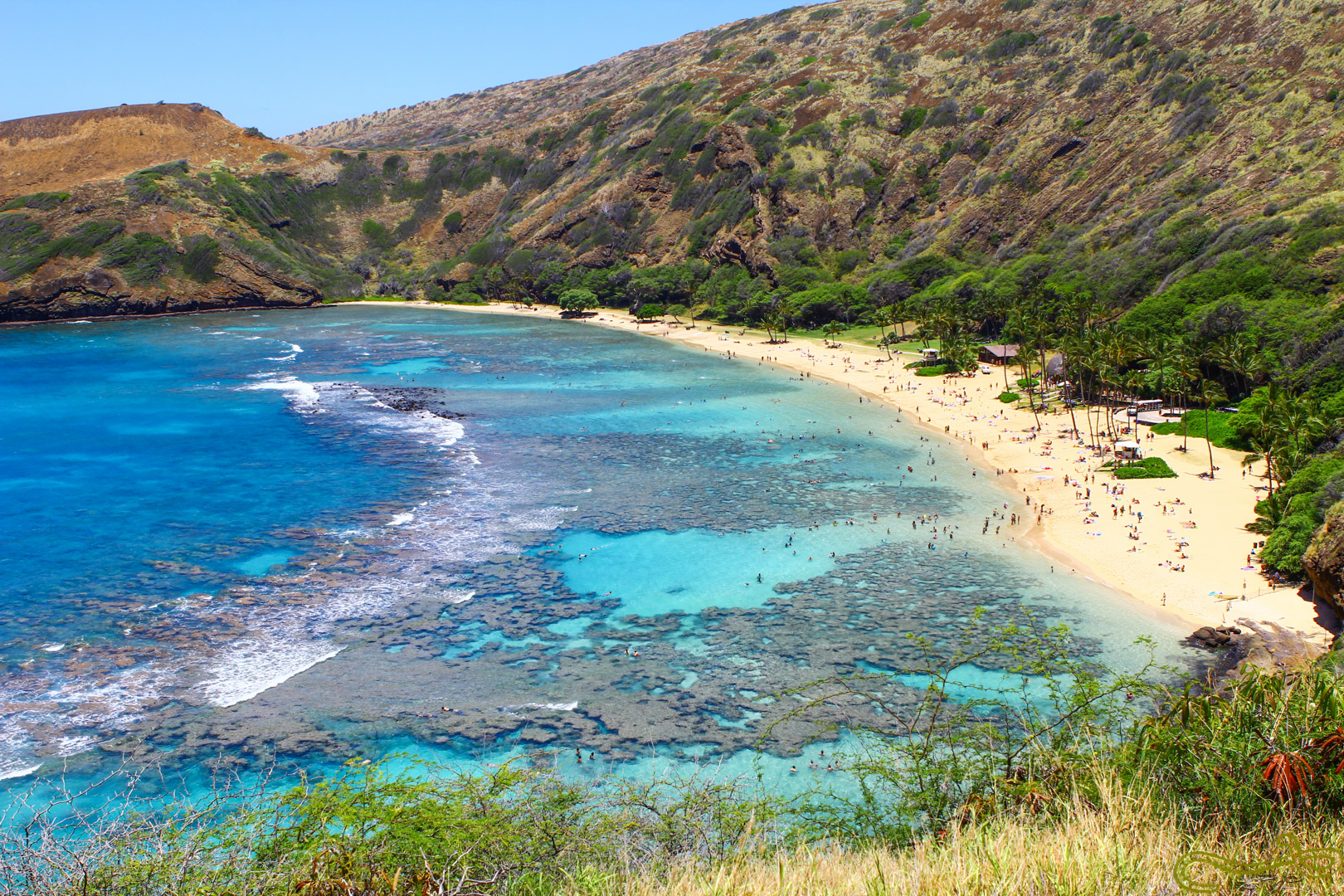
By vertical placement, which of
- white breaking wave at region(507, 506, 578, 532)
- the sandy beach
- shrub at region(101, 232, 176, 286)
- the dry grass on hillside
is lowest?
white breaking wave at region(507, 506, 578, 532)

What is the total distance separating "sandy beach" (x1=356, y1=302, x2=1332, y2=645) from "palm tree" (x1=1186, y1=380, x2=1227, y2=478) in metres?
0.54

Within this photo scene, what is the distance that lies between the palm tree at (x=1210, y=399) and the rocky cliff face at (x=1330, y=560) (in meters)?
18.8

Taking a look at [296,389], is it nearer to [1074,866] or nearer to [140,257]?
[1074,866]

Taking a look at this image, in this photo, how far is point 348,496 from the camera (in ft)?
160

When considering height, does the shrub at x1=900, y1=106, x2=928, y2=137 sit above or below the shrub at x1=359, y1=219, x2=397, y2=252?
above

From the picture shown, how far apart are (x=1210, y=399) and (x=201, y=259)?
16068 centimetres

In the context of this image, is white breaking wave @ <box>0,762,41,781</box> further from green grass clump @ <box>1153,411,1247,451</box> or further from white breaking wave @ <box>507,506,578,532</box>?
green grass clump @ <box>1153,411,1247,451</box>

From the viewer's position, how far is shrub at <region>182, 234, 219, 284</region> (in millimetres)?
157500

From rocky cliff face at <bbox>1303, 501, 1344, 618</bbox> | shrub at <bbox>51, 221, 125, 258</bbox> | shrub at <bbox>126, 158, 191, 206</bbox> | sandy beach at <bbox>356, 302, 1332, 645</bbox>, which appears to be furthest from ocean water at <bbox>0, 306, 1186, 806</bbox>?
shrub at <bbox>126, 158, 191, 206</bbox>

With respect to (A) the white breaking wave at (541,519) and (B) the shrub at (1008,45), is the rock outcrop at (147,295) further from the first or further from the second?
(A) the white breaking wave at (541,519)

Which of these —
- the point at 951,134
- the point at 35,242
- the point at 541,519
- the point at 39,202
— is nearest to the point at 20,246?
the point at 35,242

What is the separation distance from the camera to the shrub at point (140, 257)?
150875 mm

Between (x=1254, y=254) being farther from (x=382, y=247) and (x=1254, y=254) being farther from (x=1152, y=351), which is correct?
(x=382, y=247)

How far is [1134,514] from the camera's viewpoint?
144 feet
